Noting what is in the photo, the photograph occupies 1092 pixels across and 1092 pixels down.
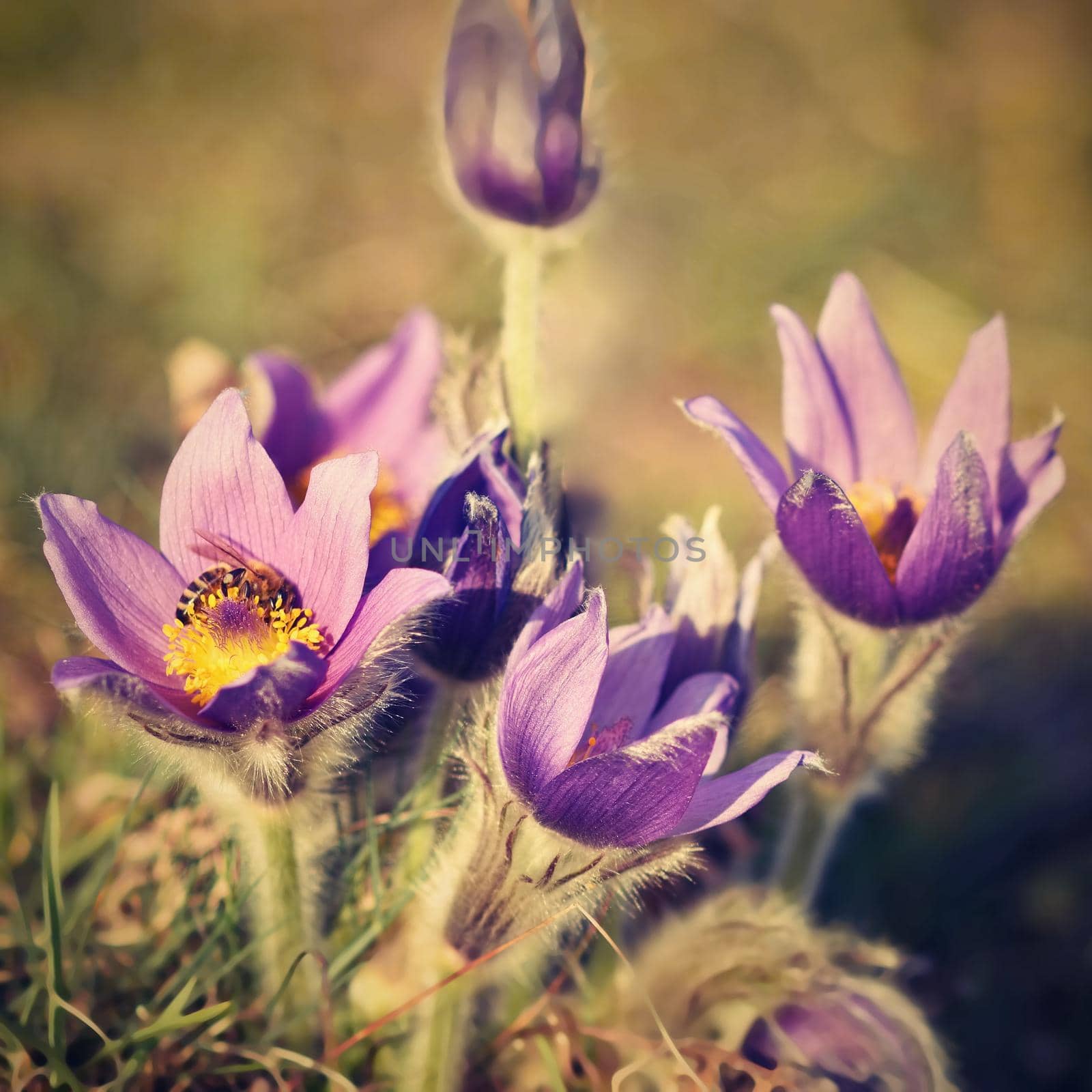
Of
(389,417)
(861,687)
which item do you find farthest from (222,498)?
(861,687)

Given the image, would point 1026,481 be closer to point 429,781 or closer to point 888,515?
point 888,515

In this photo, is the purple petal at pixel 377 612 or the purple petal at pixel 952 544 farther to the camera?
the purple petal at pixel 952 544

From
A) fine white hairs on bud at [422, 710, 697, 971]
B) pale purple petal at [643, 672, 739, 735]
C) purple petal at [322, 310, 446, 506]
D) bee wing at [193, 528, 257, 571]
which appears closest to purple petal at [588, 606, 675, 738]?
pale purple petal at [643, 672, 739, 735]

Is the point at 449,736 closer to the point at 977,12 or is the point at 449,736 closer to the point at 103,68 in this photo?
the point at 103,68

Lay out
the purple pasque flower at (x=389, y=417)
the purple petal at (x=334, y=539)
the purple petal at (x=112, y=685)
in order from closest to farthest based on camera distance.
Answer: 1. the purple petal at (x=112, y=685)
2. the purple petal at (x=334, y=539)
3. the purple pasque flower at (x=389, y=417)

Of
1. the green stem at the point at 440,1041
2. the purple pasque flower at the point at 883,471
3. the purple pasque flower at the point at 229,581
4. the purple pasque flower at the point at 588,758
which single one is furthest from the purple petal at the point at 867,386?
the green stem at the point at 440,1041

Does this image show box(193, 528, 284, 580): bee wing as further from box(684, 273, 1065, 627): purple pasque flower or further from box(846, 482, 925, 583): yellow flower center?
box(846, 482, 925, 583): yellow flower center

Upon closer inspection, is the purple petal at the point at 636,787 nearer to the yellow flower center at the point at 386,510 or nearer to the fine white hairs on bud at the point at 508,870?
the fine white hairs on bud at the point at 508,870
